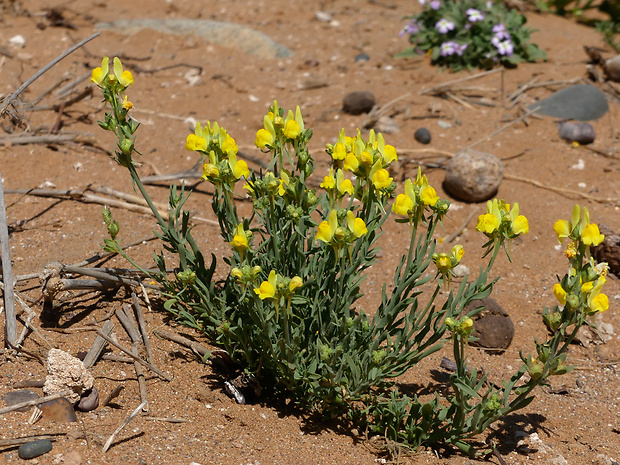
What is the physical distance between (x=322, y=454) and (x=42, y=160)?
9.29ft

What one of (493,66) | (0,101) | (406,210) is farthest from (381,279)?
(493,66)

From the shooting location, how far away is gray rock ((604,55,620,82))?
5.38 m

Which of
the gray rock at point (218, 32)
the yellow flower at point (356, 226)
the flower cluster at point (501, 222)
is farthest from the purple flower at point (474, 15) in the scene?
the yellow flower at point (356, 226)

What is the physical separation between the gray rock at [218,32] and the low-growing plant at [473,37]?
4.33ft

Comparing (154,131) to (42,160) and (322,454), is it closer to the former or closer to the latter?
(42,160)

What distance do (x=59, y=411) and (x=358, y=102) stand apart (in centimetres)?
349

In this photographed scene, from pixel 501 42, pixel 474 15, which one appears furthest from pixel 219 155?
pixel 501 42

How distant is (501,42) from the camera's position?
5.68 m

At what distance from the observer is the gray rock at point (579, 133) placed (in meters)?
4.75

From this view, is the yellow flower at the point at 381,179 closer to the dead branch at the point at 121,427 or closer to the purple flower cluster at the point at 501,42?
the dead branch at the point at 121,427

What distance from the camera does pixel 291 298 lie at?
201 centimetres

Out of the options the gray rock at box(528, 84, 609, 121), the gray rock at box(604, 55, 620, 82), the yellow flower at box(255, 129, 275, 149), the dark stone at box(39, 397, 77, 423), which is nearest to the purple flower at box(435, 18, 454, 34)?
the gray rock at box(528, 84, 609, 121)

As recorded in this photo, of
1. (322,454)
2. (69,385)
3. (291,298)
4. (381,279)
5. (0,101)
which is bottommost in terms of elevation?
(381,279)

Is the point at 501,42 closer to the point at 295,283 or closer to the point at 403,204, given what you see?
the point at 403,204
